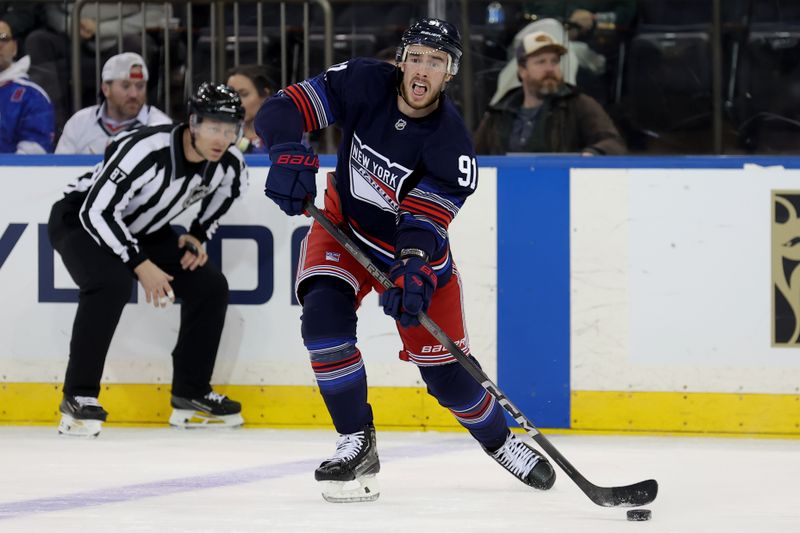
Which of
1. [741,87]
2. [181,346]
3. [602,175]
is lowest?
[181,346]

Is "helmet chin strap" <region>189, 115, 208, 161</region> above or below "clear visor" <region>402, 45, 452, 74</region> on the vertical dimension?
below

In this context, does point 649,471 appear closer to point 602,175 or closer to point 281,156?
point 602,175

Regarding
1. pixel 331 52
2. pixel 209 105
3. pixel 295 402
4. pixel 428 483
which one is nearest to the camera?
pixel 428 483

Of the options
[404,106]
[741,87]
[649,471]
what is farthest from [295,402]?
[741,87]

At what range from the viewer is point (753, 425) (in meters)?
4.08

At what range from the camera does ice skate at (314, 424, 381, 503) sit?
2.97 meters

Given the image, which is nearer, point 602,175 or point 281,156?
point 281,156

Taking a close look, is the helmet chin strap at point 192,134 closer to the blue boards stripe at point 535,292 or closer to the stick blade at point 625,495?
the blue boards stripe at point 535,292

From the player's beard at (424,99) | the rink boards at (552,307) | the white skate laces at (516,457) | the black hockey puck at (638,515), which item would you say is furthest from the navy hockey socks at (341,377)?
the rink boards at (552,307)

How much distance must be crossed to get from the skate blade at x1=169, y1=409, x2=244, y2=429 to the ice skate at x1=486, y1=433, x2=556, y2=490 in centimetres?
124

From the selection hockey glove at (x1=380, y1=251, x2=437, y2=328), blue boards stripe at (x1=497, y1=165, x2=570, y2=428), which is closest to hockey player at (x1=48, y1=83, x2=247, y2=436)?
blue boards stripe at (x1=497, y1=165, x2=570, y2=428)

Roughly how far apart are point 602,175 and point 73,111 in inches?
84.8

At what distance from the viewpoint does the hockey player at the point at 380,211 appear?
9.66ft

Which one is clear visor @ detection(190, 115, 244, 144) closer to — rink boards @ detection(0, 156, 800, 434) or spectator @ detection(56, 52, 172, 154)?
rink boards @ detection(0, 156, 800, 434)
